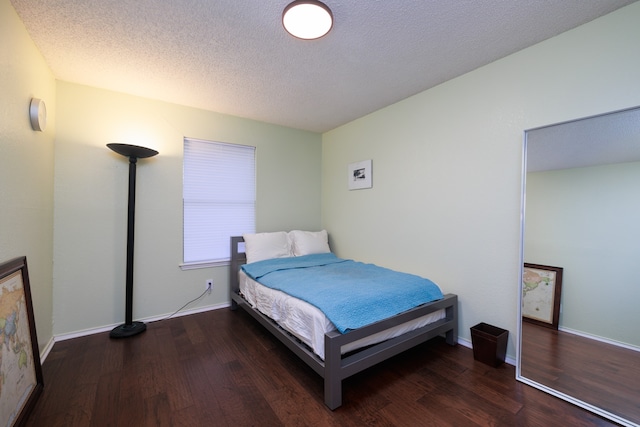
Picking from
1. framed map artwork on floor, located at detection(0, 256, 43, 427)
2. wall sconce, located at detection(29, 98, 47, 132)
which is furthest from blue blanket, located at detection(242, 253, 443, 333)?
wall sconce, located at detection(29, 98, 47, 132)

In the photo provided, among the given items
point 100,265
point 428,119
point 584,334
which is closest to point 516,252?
point 584,334

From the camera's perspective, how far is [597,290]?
1.77m

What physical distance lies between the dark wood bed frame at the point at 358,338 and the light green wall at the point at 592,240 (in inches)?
31.2

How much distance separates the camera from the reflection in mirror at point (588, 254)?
5.27 ft

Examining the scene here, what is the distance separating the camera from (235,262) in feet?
11.0

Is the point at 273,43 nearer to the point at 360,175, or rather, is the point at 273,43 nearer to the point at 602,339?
the point at 360,175

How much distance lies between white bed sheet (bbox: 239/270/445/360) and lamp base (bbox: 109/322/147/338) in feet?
3.92

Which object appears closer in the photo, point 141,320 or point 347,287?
point 347,287

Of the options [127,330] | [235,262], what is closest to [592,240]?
[235,262]

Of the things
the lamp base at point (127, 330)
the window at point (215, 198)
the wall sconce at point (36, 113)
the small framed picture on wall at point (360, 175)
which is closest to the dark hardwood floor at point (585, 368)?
the small framed picture on wall at point (360, 175)

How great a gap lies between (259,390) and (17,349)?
55.9 inches

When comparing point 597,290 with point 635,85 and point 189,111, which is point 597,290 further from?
point 189,111

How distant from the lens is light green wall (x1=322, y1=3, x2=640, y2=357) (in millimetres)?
1741

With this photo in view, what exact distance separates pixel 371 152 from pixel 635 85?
217 centimetres
